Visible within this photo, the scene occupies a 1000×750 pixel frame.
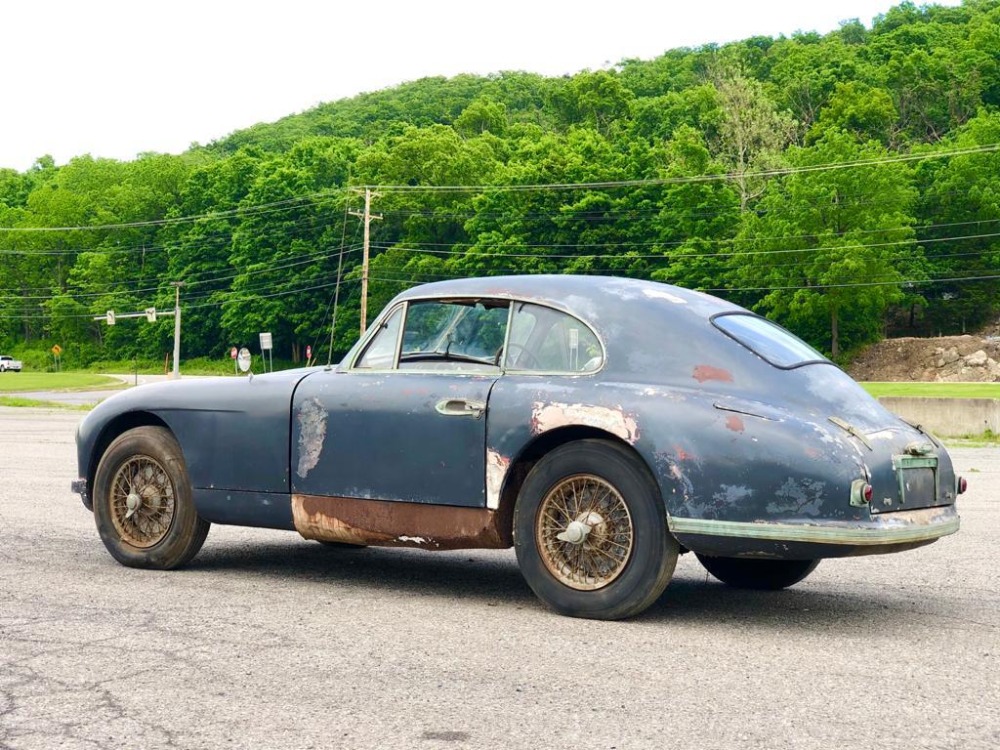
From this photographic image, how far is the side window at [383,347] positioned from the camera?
282 inches

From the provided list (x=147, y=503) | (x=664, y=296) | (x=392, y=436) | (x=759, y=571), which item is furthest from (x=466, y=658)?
(x=147, y=503)

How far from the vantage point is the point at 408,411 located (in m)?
6.77

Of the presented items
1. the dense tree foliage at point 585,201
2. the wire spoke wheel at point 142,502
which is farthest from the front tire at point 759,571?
the dense tree foliage at point 585,201

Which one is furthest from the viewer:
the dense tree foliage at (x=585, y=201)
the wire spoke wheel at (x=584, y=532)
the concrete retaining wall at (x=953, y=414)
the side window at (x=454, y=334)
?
the dense tree foliage at (x=585, y=201)

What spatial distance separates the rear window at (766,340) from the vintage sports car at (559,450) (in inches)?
0.7

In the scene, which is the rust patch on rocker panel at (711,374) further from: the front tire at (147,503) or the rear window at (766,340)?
the front tire at (147,503)

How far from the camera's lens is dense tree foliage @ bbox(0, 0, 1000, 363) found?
81375 millimetres

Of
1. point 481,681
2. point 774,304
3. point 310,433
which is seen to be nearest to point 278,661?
point 481,681

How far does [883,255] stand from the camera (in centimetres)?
7775

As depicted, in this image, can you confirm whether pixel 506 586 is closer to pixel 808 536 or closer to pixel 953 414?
pixel 808 536

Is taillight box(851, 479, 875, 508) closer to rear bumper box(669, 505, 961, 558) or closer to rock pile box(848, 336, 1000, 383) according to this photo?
rear bumper box(669, 505, 961, 558)

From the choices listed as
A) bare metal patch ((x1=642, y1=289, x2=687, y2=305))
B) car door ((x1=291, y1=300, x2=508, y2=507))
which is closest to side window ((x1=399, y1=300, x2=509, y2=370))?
car door ((x1=291, y1=300, x2=508, y2=507))

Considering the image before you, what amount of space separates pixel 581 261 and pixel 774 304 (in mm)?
13693

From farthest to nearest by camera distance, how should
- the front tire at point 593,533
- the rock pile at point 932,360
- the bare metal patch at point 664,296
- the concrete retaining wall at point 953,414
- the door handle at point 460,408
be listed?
the rock pile at point 932,360, the concrete retaining wall at point 953,414, the bare metal patch at point 664,296, the door handle at point 460,408, the front tire at point 593,533
